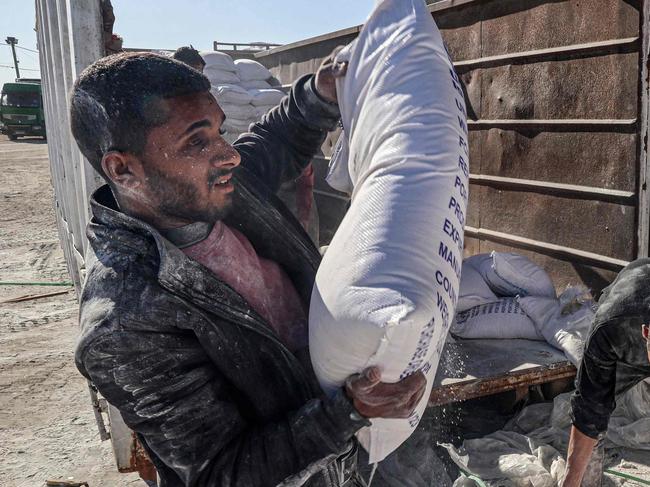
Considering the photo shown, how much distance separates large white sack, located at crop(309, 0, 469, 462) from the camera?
3.72ft

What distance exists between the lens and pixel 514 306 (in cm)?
344

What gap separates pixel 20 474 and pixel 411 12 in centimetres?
309

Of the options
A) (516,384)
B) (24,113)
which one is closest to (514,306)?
(516,384)

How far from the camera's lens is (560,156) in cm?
340

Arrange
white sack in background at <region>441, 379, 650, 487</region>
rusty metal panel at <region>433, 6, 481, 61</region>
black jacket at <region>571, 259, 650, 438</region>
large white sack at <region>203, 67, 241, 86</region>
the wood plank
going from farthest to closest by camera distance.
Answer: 1. large white sack at <region>203, 67, 241, 86</region>
2. rusty metal panel at <region>433, 6, 481, 61</region>
3. the wood plank
4. white sack in background at <region>441, 379, 650, 487</region>
5. black jacket at <region>571, 259, 650, 438</region>

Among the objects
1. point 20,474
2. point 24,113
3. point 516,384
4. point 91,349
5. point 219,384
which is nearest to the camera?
point 91,349

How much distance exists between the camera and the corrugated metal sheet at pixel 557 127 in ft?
9.84

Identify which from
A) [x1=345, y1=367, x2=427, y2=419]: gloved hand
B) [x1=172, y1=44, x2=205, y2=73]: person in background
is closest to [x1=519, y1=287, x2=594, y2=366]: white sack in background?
[x1=345, y1=367, x2=427, y2=419]: gloved hand

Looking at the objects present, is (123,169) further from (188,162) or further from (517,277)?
(517,277)

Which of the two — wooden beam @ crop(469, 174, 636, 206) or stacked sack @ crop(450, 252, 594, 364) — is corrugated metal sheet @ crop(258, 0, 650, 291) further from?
stacked sack @ crop(450, 252, 594, 364)

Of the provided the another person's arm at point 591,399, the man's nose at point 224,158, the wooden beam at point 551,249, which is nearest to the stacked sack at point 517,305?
the wooden beam at point 551,249

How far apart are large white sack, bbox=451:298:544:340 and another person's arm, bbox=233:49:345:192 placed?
1944 mm

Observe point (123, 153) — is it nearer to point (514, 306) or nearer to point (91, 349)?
point (91, 349)

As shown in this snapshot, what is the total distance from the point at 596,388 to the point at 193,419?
1.63 metres
